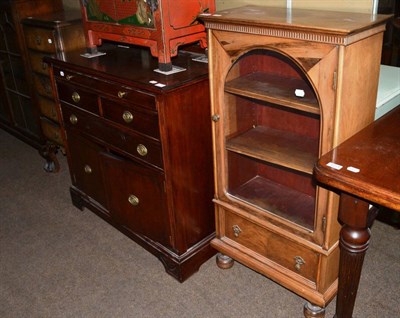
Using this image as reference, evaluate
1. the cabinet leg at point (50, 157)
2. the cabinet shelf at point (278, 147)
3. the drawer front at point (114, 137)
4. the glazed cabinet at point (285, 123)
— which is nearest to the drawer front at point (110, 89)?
the drawer front at point (114, 137)

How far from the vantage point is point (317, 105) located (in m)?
1.64

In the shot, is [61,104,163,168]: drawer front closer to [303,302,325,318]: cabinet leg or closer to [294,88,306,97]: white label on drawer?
[294,88,306,97]: white label on drawer

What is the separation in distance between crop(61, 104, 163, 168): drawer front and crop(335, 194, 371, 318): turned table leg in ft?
2.89

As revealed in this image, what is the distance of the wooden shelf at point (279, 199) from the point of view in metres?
1.97

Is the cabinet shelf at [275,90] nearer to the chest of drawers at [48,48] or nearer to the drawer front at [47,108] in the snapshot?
the chest of drawers at [48,48]

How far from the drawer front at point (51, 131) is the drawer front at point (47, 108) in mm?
54

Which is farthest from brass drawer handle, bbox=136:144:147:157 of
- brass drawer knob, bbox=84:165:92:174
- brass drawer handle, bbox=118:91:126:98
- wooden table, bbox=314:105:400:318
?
wooden table, bbox=314:105:400:318

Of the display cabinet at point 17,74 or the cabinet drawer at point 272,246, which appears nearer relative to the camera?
the cabinet drawer at point 272,246

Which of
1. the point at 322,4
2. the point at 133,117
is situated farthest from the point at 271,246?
the point at 322,4

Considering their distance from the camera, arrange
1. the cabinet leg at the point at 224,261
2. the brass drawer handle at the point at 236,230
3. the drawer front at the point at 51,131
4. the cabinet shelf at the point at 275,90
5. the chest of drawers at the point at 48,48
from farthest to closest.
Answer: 1. the drawer front at the point at 51,131
2. the chest of drawers at the point at 48,48
3. the cabinet leg at the point at 224,261
4. the brass drawer handle at the point at 236,230
5. the cabinet shelf at the point at 275,90

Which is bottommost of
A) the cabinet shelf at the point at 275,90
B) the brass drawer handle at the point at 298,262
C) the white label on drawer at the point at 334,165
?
the brass drawer handle at the point at 298,262

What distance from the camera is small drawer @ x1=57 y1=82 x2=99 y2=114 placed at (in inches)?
92.3

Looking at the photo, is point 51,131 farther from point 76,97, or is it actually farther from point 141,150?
point 141,150

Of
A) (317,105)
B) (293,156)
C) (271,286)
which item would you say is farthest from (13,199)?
(317,105)
